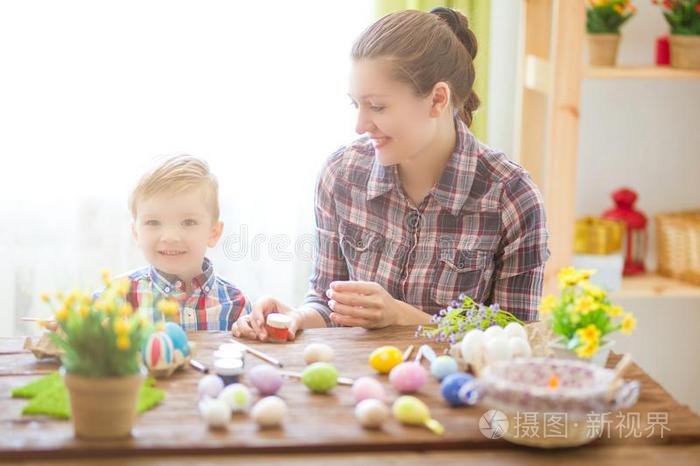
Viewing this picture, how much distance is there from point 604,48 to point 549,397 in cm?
190

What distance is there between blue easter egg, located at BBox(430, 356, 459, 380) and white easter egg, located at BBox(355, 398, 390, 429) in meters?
0.22

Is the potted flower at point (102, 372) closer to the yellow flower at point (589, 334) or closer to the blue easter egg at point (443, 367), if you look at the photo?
the blue easter egg at point (443, 367)

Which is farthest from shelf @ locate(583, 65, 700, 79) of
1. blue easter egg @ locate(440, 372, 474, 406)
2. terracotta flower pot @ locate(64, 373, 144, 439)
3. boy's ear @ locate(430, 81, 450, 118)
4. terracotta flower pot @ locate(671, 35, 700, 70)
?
terracotta flower pot @ locate(64, 373, 144, 439)

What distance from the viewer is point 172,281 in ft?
7.68

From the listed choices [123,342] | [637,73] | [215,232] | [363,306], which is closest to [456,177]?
[363,306]

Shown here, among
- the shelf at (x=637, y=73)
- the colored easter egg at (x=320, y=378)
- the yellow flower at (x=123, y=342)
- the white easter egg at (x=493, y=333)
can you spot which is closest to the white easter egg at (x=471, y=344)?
the white easter egg at (x=493, y=333)

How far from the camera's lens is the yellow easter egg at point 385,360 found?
176cm

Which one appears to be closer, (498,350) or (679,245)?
(498,350)

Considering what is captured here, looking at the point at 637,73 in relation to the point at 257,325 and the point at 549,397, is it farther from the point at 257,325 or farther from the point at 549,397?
the point at 549,397

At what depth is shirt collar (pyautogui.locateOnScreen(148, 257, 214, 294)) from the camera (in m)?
2.33

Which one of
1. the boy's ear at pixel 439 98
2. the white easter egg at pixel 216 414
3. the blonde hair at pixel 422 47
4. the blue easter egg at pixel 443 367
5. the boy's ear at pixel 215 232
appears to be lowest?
the white easter egg at pixel 216 414

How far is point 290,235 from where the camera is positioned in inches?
130

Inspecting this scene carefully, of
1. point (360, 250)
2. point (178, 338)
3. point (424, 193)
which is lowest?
point (178, 338)

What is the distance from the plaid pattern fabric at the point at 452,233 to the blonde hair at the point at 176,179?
317mm
